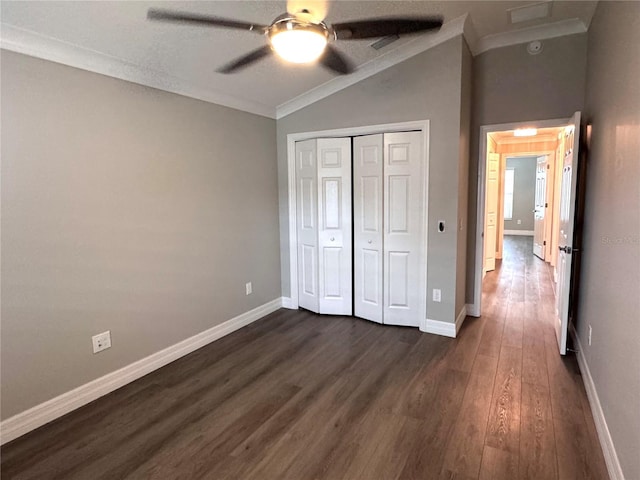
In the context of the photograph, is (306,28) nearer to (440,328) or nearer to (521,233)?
(440,328)

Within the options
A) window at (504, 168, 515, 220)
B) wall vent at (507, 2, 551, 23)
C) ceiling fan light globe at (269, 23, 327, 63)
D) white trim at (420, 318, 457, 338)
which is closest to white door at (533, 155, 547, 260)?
window at (504, 168, 515, 220)

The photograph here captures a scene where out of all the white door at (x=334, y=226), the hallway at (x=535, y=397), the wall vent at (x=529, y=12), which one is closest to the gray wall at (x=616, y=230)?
the hallway at (x=535, y=397)

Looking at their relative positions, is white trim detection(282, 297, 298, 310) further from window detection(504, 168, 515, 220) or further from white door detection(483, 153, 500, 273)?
window detection(504, 168, 515, 220)

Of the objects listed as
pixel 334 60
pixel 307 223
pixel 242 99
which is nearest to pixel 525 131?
pixel 307 223

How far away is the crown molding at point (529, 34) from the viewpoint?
131 inches

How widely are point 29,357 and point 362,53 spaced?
339cm

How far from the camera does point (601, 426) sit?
81.4 inches

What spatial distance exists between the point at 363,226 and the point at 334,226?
34 cm

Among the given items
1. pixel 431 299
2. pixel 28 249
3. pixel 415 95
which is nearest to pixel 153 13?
pixel 28 249

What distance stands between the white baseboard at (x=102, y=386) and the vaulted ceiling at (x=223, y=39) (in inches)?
83.7

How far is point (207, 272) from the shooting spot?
3.41 metres

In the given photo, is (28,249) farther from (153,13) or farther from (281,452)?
(281,452)

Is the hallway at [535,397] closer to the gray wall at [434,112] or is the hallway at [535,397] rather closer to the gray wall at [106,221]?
the gray wall at [434,112]

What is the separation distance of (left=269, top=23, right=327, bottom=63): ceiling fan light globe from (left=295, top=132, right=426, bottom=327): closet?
1.87 metres
